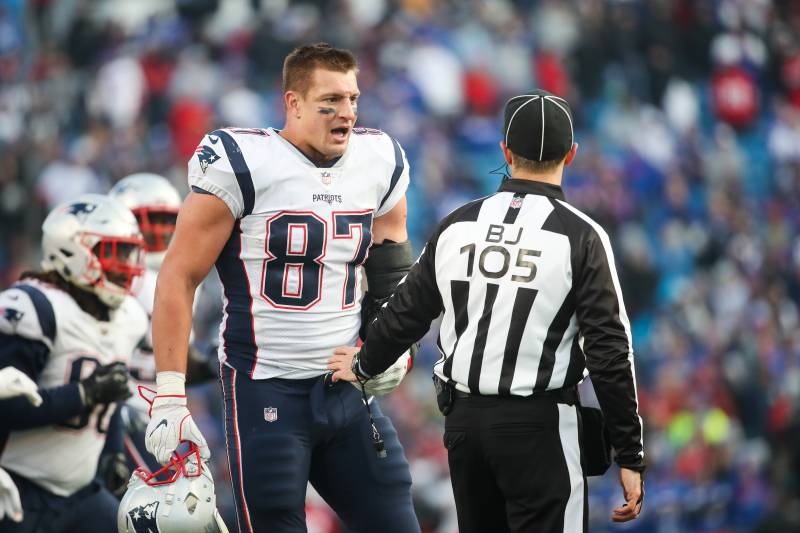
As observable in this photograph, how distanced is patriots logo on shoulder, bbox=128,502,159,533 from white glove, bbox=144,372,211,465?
18cm

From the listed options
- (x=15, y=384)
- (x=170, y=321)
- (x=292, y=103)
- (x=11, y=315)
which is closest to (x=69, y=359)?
(x=11, y=315)

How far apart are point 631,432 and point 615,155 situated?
11546 millimetres

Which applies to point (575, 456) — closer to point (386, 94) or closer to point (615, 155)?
point (386, 94)

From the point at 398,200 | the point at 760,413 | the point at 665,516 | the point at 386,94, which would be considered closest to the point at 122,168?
the point at 386,94

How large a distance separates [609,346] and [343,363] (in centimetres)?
95

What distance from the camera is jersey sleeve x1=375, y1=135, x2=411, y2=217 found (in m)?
4.71

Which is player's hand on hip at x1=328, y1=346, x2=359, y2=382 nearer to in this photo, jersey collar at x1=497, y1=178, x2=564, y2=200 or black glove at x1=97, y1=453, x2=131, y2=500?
jersey collar at x1=497, y1=178, x2=564, y2=200

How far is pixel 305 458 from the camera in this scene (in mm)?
4430

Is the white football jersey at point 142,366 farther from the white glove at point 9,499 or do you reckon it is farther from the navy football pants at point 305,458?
the navy football pants at point 305,458

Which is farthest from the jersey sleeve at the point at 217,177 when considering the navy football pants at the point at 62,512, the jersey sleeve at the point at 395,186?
the navy football pants at the point at 62,512

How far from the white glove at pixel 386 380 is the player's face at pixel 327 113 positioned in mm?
756

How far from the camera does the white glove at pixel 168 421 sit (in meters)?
4.25

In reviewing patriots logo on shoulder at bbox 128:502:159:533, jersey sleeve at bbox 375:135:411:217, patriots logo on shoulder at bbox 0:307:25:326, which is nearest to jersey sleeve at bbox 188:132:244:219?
jersey sleeve at bbox 375:135:411:217

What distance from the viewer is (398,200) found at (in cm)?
477
